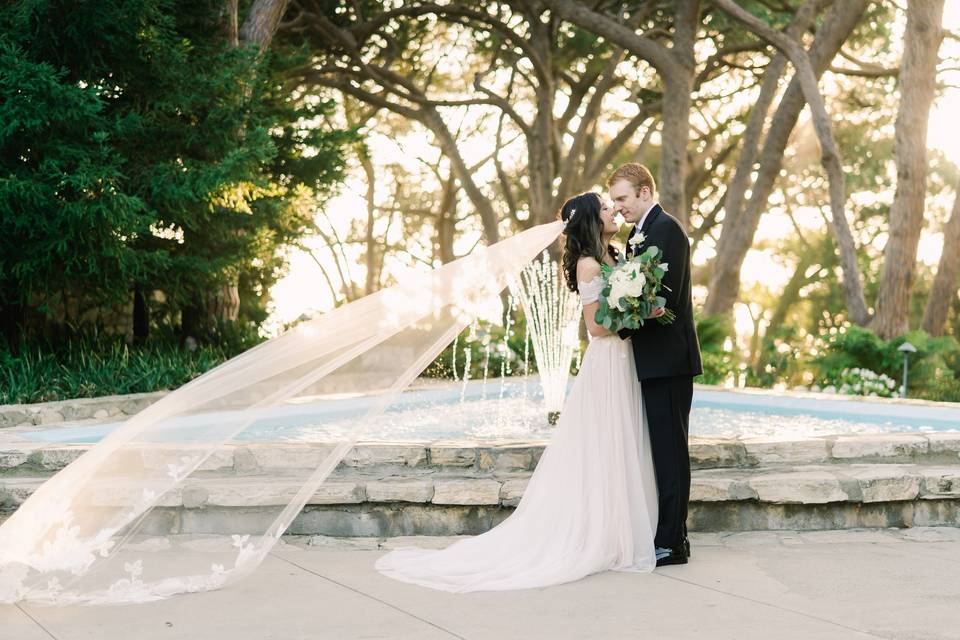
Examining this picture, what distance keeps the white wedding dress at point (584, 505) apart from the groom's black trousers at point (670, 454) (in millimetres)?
94

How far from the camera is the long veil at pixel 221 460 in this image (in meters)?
4.75

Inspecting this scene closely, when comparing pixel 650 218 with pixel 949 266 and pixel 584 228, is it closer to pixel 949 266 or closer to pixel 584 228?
pixel 584 228

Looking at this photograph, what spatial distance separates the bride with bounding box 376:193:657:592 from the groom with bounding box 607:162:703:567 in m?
0.10

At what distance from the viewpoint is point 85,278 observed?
1125 cm

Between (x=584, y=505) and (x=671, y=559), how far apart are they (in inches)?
19.4

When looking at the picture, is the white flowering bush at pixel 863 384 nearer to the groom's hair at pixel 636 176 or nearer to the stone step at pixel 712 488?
the stone step at pixel 712 488

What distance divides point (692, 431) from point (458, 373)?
497cm

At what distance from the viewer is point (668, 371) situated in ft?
17.3

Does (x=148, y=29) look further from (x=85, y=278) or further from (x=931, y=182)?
(x=931, y=182)

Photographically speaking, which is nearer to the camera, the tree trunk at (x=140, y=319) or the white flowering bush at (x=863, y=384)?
the white flowering bush at (x=863, y=384)

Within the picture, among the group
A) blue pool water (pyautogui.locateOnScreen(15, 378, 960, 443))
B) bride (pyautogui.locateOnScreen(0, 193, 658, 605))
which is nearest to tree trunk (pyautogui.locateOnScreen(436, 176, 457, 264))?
blue pool water (pyautogui.locateOnScreen(15, 378, 960, 443))

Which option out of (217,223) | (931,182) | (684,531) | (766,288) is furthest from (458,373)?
(766,288)

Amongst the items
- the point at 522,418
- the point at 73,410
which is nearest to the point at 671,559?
the point at 522,418

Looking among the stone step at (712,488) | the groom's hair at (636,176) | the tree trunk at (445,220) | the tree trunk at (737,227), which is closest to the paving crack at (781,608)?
the stone step at (712,488)
